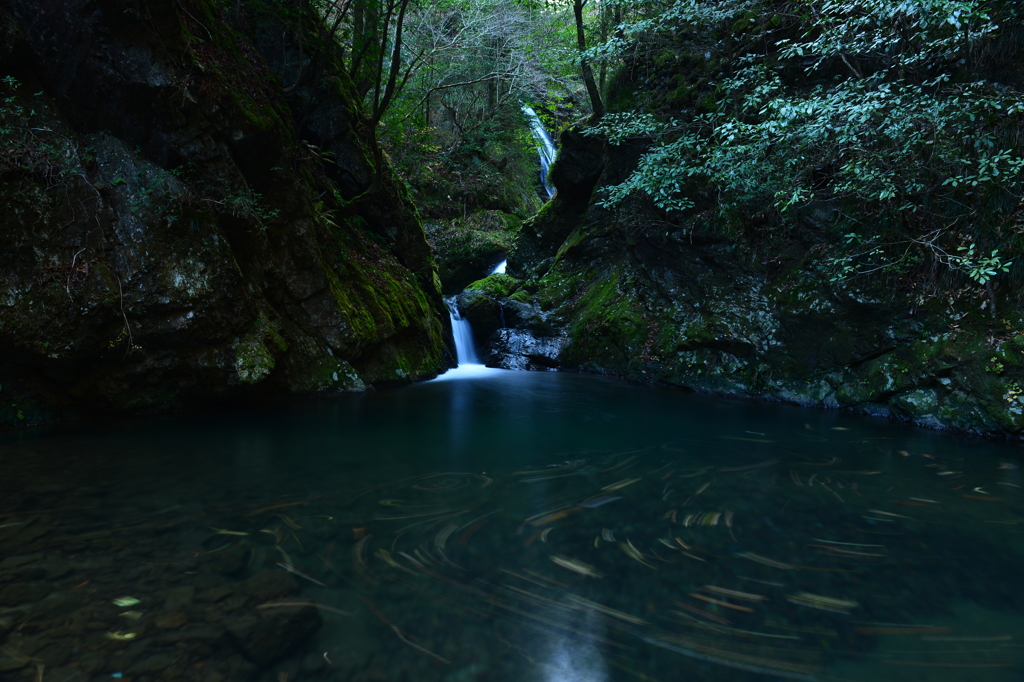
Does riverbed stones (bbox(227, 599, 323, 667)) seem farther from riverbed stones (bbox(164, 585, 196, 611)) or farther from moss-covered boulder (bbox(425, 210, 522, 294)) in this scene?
moss-covered boulder (bbox(425, 210, 522, 294))

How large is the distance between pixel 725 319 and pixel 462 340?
22.4ft

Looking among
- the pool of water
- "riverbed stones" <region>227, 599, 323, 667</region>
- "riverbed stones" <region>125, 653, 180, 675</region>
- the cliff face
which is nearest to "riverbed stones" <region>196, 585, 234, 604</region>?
the pool of water

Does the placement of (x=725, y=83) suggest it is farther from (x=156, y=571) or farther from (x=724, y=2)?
(x=156, y=571)

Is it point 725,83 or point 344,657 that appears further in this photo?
point 725,83

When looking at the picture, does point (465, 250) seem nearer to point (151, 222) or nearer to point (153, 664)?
point (151, 222)

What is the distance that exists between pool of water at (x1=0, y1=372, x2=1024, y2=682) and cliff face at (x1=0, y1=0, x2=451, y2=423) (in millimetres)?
960

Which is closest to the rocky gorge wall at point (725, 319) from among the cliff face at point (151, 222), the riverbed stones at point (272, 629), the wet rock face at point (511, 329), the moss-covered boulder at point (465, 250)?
the wet rock face at point (511, 329)

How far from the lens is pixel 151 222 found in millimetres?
5750

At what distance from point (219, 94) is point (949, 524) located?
9.17 m

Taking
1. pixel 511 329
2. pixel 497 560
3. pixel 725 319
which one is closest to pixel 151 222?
pixel 497 560

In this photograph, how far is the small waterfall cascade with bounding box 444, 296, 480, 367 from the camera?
13102 mm

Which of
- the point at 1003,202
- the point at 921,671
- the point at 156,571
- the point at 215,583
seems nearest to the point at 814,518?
the point at 921,671

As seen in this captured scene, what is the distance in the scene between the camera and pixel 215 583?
2502mm

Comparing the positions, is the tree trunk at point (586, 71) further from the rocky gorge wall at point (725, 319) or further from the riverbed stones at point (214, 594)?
the riverbed stones at point (214, 594)
